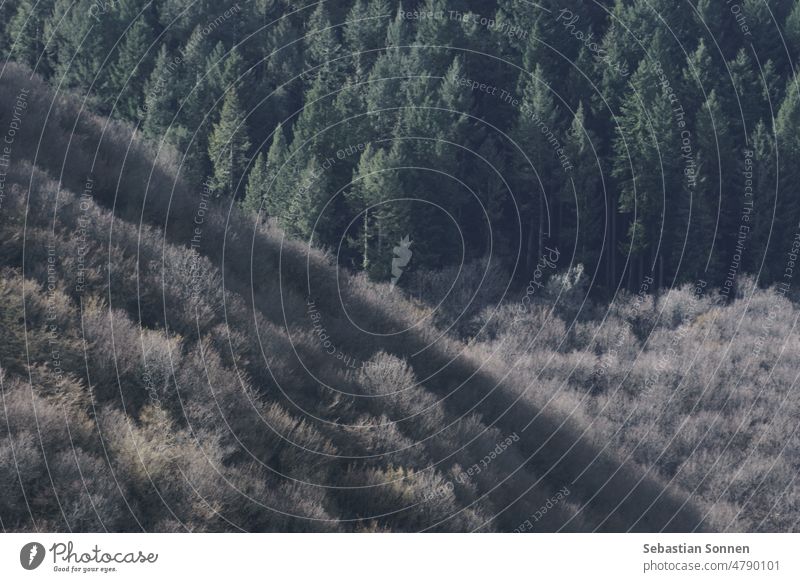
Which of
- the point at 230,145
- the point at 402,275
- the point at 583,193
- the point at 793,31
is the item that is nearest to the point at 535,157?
the point at 583,193

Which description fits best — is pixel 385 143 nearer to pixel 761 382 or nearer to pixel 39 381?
pixel 761 382

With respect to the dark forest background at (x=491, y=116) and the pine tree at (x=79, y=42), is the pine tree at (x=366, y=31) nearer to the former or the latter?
the dark forest background at (x=491, y=116)

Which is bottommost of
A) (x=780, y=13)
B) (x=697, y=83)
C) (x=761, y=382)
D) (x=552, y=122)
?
(x=761, y=382)

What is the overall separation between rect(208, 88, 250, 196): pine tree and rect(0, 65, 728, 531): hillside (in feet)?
106

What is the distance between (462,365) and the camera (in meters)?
26.2

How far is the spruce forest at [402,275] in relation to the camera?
1741 cm

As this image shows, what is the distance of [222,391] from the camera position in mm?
18484

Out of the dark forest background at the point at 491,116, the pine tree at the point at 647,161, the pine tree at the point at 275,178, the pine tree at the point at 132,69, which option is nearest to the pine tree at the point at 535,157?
the dark forest background at the point at 491,116

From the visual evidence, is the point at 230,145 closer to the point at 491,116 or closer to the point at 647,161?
the point at 491,116

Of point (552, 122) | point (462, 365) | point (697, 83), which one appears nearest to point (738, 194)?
point (697, 83)

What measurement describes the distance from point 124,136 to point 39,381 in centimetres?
1276

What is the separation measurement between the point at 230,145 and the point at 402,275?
43.7 feet
